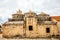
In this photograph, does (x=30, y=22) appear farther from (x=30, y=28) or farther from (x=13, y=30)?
(x=13, y=30)

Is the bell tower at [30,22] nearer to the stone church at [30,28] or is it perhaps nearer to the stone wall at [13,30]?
the stone church at [30,28]

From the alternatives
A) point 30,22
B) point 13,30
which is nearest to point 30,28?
point 30,22

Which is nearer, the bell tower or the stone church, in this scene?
the stone church

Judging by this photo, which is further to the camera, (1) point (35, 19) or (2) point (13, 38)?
(1) point (35, 19)

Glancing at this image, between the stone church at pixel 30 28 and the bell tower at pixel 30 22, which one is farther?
the bell tower at pixel 30 22

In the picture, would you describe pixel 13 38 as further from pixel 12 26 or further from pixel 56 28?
pixel 56 28

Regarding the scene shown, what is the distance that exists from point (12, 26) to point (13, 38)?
264cm

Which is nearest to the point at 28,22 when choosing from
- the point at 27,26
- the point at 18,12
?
the point at 27,26

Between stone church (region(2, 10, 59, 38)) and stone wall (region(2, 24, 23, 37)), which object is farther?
stone wall (region(2, 24, 23, 37))

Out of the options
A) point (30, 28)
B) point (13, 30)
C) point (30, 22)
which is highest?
point (30, 22)

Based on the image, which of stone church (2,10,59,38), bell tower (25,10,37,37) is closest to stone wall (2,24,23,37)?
stone church (2,10,59,38)

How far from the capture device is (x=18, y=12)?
35250 millimetres

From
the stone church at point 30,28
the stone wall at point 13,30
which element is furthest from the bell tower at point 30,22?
the stone wall at point 13,30

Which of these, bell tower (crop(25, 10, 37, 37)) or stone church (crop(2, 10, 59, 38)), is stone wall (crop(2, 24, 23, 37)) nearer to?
stone church (crop(2, 10, 59, 38))
